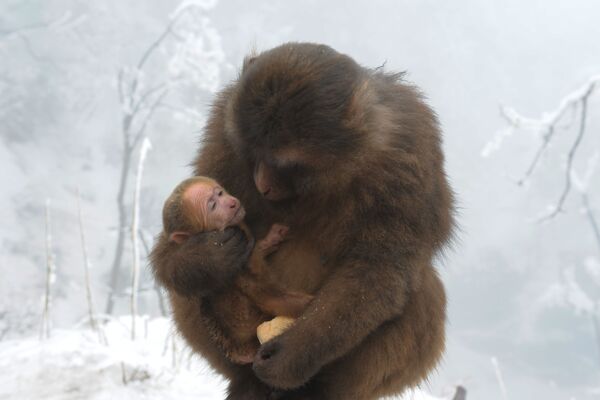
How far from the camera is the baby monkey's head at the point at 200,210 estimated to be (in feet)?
6.25

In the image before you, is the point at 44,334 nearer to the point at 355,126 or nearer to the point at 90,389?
the point at 90,389

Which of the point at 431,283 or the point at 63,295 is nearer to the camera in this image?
the point at 431,283

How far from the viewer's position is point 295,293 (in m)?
1.83

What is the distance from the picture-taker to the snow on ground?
3010 millimetres

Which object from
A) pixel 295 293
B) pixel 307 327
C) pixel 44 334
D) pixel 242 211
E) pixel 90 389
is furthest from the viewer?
pixel 44 334

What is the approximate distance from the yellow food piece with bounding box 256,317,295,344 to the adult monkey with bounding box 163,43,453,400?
0.04m

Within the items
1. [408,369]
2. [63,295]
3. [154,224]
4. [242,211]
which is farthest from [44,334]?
[154,224]

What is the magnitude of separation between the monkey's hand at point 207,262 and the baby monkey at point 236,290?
28mm

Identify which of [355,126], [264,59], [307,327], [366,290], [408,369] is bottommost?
[408,369]

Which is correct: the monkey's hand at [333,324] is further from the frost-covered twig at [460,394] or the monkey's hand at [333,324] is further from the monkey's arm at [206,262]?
the frost-covered twig at [460,394]

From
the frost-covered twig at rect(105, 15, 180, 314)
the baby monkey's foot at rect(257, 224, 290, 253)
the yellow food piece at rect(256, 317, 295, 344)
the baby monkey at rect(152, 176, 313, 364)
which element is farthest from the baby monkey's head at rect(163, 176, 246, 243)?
the frost-covered twig at rect(105, 15, 180, 314)

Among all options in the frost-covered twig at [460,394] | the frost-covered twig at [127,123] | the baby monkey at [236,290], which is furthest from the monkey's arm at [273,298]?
the frost-covered twig at [127,123]

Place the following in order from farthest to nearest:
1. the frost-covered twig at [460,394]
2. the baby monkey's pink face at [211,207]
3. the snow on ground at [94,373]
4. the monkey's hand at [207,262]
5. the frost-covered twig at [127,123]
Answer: the frost-covered twig at [127,123] → the snow on ground at [94,373] → the frost-covered twig at [460,394] → the baby monkey's pink face at [211,207] → the monkey's hand at [207,262]

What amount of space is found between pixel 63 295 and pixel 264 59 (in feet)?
24.0
